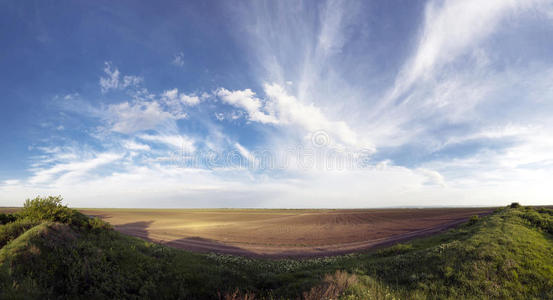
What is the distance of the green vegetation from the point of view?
663 centimetres

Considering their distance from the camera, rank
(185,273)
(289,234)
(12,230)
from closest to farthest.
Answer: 1. (12,230)
2. (185,273)
3. (289,234)

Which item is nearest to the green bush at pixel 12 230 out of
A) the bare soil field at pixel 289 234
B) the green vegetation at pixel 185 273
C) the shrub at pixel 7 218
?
the green vegetation at pixel 185 273

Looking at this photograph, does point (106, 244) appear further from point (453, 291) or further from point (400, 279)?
point (453, 291)

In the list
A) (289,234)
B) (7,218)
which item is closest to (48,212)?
(7,218)

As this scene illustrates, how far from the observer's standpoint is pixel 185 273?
9562mm

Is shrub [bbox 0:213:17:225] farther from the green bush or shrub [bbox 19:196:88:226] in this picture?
the green bush

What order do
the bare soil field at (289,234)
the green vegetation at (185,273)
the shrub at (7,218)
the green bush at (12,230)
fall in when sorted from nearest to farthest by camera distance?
the green vegetation at (185,273), the green bush at (12,230), the shrub at (7,218), the bare soil field at (289,234)

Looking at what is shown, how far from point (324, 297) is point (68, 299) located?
7.54 m

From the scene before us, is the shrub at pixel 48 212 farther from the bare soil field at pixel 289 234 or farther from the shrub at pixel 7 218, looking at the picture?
the bare soil field at pixel 289 234

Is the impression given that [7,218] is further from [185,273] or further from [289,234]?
[289,234]

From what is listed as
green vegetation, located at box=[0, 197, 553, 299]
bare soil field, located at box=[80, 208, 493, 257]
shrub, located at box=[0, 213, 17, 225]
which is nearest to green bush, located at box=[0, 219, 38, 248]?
green vegetation, located at box=[0, 197, 553, 299]

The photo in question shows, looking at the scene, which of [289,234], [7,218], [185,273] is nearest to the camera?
[185,273]

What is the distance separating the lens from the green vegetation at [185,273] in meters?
6.63

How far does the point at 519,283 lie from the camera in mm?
8156
